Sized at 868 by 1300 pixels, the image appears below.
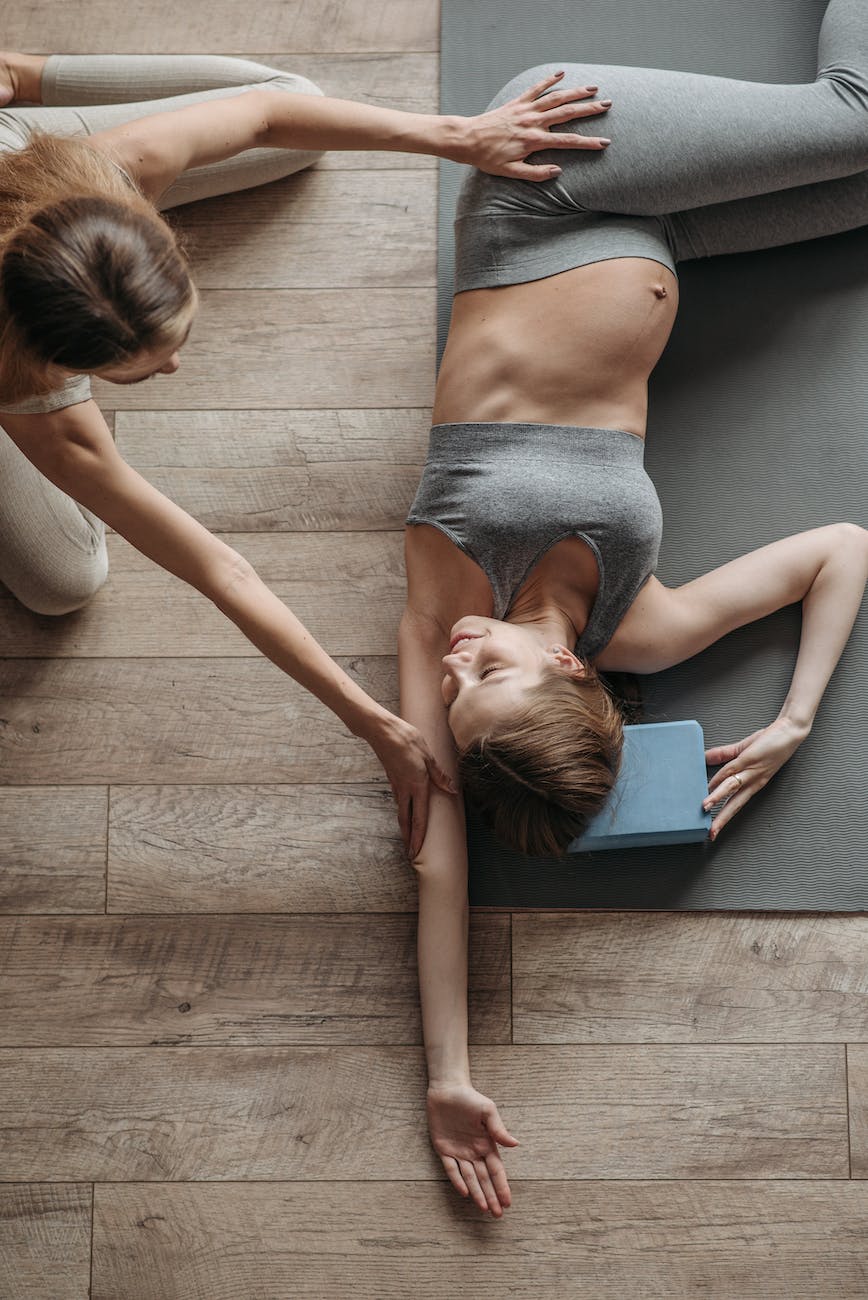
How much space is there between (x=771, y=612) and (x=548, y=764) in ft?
1.63

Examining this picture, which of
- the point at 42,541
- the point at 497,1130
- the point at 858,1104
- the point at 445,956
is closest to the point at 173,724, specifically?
the point at 42,541

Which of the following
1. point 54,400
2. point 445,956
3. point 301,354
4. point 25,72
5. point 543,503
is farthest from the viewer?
point 301,354

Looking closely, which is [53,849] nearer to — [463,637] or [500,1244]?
[463,637]

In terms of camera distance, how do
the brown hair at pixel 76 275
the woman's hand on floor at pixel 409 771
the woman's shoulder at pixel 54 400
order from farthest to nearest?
the woman's hand on floor at pixel 409 771 < the woman's shoulder at pixel 54 400 < the brown hair at pixel 76 275

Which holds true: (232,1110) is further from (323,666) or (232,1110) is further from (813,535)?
(813,535)

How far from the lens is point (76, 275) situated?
91 centimetres

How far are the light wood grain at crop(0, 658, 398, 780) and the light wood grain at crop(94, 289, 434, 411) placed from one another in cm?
45

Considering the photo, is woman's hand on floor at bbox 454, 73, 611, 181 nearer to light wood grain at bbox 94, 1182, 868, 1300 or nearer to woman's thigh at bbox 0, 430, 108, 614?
woman's thigh at bbox 0, 430, 108, 614

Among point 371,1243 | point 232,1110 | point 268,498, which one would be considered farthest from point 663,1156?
point 268,498

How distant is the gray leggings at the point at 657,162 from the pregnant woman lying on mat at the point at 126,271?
61 millimetres

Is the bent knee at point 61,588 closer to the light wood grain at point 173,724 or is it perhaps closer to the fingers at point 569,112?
the light wood grain at point 173,724

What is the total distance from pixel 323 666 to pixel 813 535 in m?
0.80

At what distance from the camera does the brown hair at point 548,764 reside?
128cm

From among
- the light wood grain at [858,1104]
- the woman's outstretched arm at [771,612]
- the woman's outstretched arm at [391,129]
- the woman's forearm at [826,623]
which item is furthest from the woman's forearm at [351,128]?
the light wood grain at [858,1104]
